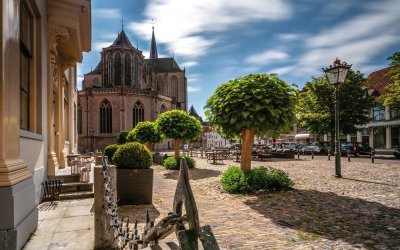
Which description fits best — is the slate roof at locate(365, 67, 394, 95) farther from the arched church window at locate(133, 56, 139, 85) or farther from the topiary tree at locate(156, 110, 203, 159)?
the arched church window at locate(133, 56, 139, 85)

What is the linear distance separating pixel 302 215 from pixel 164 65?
7412 centimetres

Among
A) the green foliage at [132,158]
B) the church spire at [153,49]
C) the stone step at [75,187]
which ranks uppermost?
the church spire at [153,49]

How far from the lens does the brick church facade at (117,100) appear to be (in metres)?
50.3

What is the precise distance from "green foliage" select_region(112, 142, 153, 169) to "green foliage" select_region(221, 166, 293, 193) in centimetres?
310

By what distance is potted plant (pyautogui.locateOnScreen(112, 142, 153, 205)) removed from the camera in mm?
7461

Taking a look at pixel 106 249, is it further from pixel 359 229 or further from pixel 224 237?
pixel 359 229

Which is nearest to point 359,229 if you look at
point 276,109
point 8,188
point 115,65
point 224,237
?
point 224,237

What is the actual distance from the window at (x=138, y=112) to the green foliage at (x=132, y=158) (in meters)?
45.1

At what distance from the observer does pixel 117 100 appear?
50625 millimetres

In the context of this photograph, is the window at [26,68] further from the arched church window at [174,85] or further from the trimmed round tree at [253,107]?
the arched church window at [174,85]

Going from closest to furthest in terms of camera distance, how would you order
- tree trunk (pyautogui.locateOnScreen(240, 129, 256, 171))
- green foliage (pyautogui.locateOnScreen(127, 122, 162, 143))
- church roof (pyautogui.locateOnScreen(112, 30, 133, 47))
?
tree trunk (pyautogui.locateOnScreen(240, 129, 256, 171))
green foliage (pyautogui.locateOnScreen(127, 122, 162, 143))
church roof (pyautogui.locateOnScreen(112, 30, 133, 47))

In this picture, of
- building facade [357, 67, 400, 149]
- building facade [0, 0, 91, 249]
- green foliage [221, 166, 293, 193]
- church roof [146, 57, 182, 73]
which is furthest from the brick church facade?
green foliage [221, 166, 293, 193]

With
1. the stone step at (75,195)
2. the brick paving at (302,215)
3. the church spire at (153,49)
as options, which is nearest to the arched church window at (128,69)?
the church spire at (153,49)

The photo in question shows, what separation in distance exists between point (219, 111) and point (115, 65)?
50.6 meters
